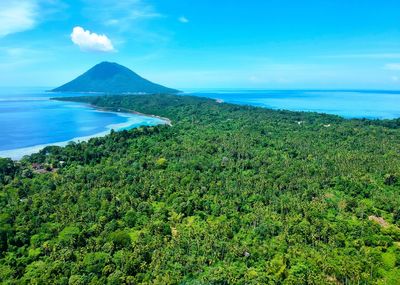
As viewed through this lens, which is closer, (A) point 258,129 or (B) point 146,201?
(B) point 146,201

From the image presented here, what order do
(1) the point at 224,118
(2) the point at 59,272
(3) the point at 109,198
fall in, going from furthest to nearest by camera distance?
(1) the point at 224,118 → (3) the point at 109,198 → (2) the point at 59,272

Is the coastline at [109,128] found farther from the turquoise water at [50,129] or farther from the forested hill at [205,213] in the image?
the forested hill at [205,213]

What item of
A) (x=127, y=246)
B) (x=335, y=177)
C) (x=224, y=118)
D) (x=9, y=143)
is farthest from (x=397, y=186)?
(x=9, y=143)

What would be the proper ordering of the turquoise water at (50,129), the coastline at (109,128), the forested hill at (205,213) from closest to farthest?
the forested hill at (205,213), the coastline at (109,128), the turquoise water at (50,129)

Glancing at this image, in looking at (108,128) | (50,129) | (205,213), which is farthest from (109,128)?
(205,213)

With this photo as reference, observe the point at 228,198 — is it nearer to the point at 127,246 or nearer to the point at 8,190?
the point at 127,246

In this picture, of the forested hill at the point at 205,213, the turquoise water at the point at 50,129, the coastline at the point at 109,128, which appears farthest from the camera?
the turquoise water at the point at 50,129

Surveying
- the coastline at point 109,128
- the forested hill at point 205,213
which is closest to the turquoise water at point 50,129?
the coastline at point 109,128

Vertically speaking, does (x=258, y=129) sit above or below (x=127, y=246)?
above

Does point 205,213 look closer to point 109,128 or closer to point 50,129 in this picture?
point 109,128
